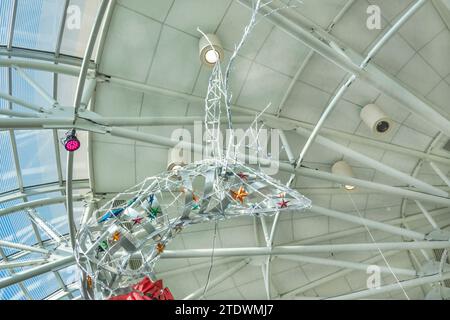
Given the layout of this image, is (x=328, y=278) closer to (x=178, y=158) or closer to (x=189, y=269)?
(x=189, y=269)

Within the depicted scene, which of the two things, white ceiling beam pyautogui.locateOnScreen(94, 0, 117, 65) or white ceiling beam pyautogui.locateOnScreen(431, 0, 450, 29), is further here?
white ceiling beam pyautogui.locateOnScreen(431, 0, 450, 29)

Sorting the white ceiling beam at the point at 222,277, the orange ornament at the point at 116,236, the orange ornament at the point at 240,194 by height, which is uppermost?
the white ceiling beam at the point at 222,277

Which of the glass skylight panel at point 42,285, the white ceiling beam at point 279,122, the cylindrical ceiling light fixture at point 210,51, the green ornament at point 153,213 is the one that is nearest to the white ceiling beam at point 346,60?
the cylindrical ceiling light fixture at point 210,51

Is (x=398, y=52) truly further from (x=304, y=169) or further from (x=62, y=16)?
(x=62, y=16)

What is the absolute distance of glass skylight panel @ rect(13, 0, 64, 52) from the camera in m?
11.8

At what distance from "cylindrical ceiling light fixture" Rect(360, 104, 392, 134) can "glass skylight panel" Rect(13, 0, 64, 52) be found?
38.9ft

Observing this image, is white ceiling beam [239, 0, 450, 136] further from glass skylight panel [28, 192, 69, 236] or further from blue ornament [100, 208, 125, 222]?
glass skylight panel [28, 192, 69, 236]

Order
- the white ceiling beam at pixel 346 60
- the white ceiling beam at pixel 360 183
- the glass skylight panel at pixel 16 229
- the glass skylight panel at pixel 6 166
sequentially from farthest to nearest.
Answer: the glass skylight panel at pixel 16 229 < the glass skylight panel at pixel 6 166 < the white ceiling beam at pixel 360 183 < the white ceiling beam at pixel 346 60

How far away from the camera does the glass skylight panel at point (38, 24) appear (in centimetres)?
1184

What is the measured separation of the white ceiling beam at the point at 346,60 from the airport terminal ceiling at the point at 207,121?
0.04m

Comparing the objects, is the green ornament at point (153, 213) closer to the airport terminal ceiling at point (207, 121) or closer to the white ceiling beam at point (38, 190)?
the airport terminal ceiling at point (207, 121)

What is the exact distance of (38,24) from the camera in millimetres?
12203

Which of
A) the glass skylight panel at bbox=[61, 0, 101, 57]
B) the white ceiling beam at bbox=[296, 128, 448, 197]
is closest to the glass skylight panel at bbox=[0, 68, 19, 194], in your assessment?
the glass skylight panel at bbox=[61, 0, 101, 57]

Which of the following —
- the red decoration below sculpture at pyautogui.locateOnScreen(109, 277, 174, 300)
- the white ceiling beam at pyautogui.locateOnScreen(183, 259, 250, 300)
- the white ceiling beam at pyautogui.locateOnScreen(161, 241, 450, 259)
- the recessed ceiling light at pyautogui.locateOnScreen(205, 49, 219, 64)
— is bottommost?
the red decoration below sculpture at pyautogui.locateOnScreen(109, 277, 174, 300)
